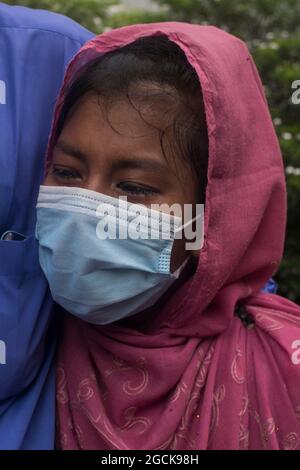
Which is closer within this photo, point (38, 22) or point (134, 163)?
point (134, 163)

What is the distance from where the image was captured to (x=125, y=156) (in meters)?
1.51

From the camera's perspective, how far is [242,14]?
15.3 ft

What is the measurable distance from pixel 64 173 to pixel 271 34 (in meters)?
3.60

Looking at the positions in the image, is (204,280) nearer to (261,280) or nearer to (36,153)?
(261,280)

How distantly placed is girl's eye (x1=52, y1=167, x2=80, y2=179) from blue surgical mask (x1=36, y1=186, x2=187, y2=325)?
0.05 metres

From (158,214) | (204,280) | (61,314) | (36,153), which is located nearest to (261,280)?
(204,280)

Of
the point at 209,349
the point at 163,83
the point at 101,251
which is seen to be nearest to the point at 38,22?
the point at 163,83

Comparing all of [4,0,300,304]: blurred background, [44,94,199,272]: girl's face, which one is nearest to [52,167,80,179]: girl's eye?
[44,94,199,272]: girl's face

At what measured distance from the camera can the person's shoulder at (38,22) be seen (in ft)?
5.39

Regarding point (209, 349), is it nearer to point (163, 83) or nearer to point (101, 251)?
point (101, 251)

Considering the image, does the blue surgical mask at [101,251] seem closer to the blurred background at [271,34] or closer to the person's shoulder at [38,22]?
the person's shoulder at [38,22]

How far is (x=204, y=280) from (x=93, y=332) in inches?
12.1

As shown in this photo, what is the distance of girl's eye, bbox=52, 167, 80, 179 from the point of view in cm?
158

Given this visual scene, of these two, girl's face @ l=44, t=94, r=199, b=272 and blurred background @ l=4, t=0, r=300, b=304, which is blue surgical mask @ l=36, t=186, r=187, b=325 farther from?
blurred background @ l=4, t=0, r=300, b=304
